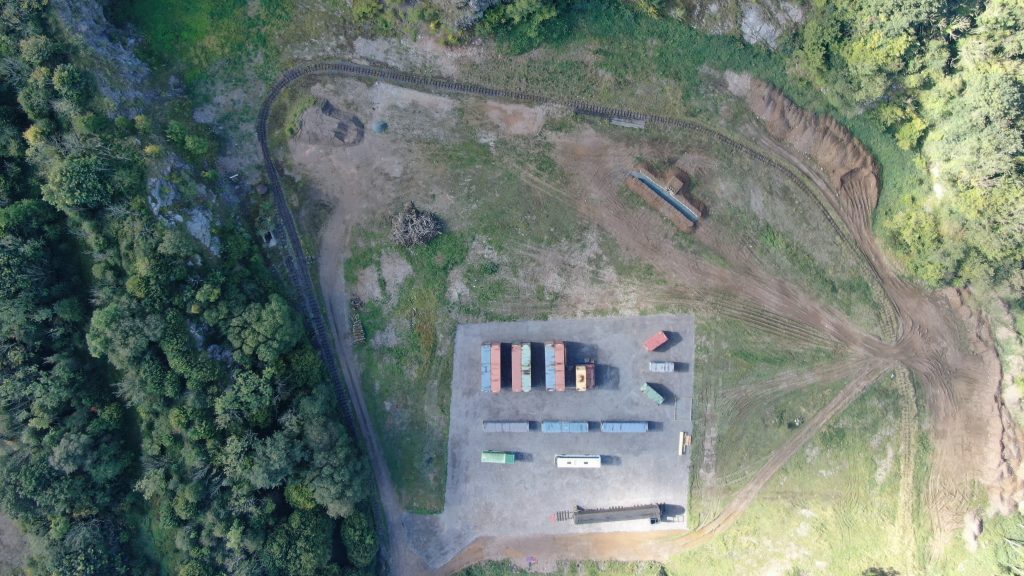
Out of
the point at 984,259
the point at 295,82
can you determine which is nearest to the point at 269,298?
the point at 295,82

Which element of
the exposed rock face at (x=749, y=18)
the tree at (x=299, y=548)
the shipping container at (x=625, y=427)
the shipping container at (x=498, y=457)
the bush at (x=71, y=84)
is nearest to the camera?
the bush at (x=71, y=84)

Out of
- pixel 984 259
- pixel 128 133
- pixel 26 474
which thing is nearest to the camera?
pixel 26 474

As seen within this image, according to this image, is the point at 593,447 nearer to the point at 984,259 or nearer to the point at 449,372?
the point at 449,372

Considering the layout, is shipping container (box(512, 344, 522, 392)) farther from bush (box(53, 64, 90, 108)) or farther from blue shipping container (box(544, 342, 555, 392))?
bush (box(53, 64, 90, 108))

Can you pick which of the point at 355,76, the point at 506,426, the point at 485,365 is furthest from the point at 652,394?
the point at 355,76

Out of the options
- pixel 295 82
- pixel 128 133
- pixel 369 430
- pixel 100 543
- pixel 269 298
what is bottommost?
pixel 100 543

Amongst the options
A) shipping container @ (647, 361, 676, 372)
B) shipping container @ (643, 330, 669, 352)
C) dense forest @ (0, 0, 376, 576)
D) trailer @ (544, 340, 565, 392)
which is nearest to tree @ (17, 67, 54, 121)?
dense forest @ (0, 0, 376, 576)

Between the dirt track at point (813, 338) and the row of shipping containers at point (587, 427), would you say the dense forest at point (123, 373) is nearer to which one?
the dirt track at point (813, 338)

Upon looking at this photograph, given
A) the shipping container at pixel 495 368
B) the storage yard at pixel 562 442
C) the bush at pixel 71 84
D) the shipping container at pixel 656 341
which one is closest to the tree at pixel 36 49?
the bush at pixel 71 84
